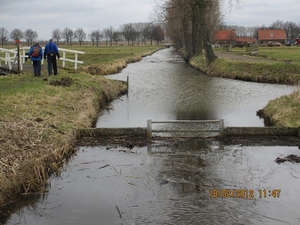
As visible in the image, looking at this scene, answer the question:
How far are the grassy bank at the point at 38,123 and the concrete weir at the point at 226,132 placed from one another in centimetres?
49

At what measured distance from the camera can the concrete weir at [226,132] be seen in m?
10.9

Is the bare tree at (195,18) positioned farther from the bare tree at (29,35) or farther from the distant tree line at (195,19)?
the bare tree at (29,35)

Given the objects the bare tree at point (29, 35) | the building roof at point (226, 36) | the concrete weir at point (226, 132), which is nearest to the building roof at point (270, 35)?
the building roof at point (226, 36)

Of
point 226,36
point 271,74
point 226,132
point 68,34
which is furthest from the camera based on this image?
point 68,34

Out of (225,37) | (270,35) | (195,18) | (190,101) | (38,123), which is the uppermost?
(270,35)

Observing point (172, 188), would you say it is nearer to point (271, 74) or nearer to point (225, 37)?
point (271, 74)

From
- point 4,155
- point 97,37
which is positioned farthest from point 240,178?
point 97,37

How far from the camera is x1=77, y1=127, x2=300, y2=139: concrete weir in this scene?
10.9m

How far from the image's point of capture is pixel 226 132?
10.9 meters

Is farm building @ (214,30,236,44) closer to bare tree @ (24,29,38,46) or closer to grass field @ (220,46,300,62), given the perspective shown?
grass field @ (220,46,300,62)

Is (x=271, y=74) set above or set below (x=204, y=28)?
below
